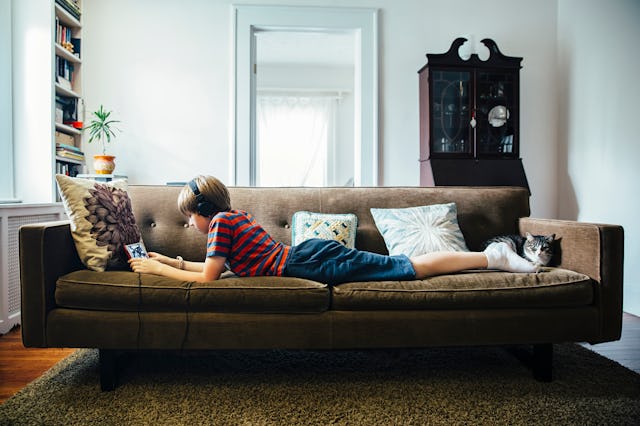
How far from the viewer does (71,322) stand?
142cm

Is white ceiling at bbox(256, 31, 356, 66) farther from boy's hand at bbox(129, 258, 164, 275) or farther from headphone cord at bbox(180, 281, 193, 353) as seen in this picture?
headphone cord at bbox(180, 281, 193, 353)

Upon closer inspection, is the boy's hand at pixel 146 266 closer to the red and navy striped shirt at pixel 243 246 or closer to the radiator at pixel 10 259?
the red and navy striped shirt at pixel 243 246

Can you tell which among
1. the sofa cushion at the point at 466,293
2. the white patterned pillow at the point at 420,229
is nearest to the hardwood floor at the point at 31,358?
the sofa cushion at the point at 466,293

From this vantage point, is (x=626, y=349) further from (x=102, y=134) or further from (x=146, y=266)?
(x=102, y=134)

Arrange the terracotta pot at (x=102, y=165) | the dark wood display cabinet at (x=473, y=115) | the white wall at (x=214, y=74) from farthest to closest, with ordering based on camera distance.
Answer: the white wall at (x=214, y=74) < the dark wood display cabinet at (x=473, y=115) < the terracotta pot at (x=102, y=165)

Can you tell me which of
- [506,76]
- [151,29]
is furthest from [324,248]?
[151,29]

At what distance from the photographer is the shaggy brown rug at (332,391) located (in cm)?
130

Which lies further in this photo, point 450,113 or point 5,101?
point 450,113

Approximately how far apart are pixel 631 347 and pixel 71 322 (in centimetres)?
242

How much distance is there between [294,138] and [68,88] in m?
3.66

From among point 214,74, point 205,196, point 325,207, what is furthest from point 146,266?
point 214,74

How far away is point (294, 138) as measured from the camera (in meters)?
6.56

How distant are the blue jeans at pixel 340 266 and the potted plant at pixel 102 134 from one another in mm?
2253

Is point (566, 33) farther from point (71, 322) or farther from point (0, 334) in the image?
point (0, 334)
